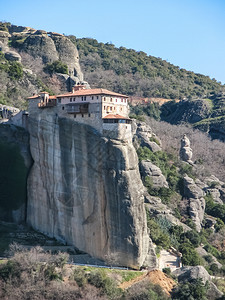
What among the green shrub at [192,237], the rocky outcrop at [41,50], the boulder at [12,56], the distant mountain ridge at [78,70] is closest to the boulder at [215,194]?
the green shrub at [192,237]

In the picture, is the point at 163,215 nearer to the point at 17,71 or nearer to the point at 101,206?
the point at 101,206

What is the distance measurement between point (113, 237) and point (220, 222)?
26279 mm

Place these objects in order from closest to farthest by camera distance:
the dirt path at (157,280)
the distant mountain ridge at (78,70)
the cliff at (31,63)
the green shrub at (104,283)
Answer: the green shrub at (104,283) < the dirt path at (157,280) < the cliff at (31,63) < the distant mountain ridge at (78,70)

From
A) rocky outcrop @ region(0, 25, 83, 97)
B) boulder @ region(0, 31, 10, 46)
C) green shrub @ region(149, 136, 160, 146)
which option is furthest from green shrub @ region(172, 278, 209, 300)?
boulder @ region(0, 31, 10, 46)

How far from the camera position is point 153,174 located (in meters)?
61.2

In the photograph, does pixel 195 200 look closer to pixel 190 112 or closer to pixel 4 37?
pixel 190 112

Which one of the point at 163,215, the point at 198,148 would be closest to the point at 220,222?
the point at 163,215

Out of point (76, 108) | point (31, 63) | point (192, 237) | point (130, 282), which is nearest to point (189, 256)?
point (192, 237)

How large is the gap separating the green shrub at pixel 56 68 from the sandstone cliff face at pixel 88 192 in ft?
101

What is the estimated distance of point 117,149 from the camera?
41312 millimetres

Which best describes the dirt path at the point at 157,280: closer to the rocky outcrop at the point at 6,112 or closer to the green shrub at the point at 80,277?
the green shrub at the point at 80,277

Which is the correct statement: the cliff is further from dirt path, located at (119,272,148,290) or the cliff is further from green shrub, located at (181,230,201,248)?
dirt path, located at (119,272,148,290)

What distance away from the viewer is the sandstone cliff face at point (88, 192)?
135ft

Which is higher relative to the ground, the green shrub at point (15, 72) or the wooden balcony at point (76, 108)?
the green shrub at point (15, 72)
